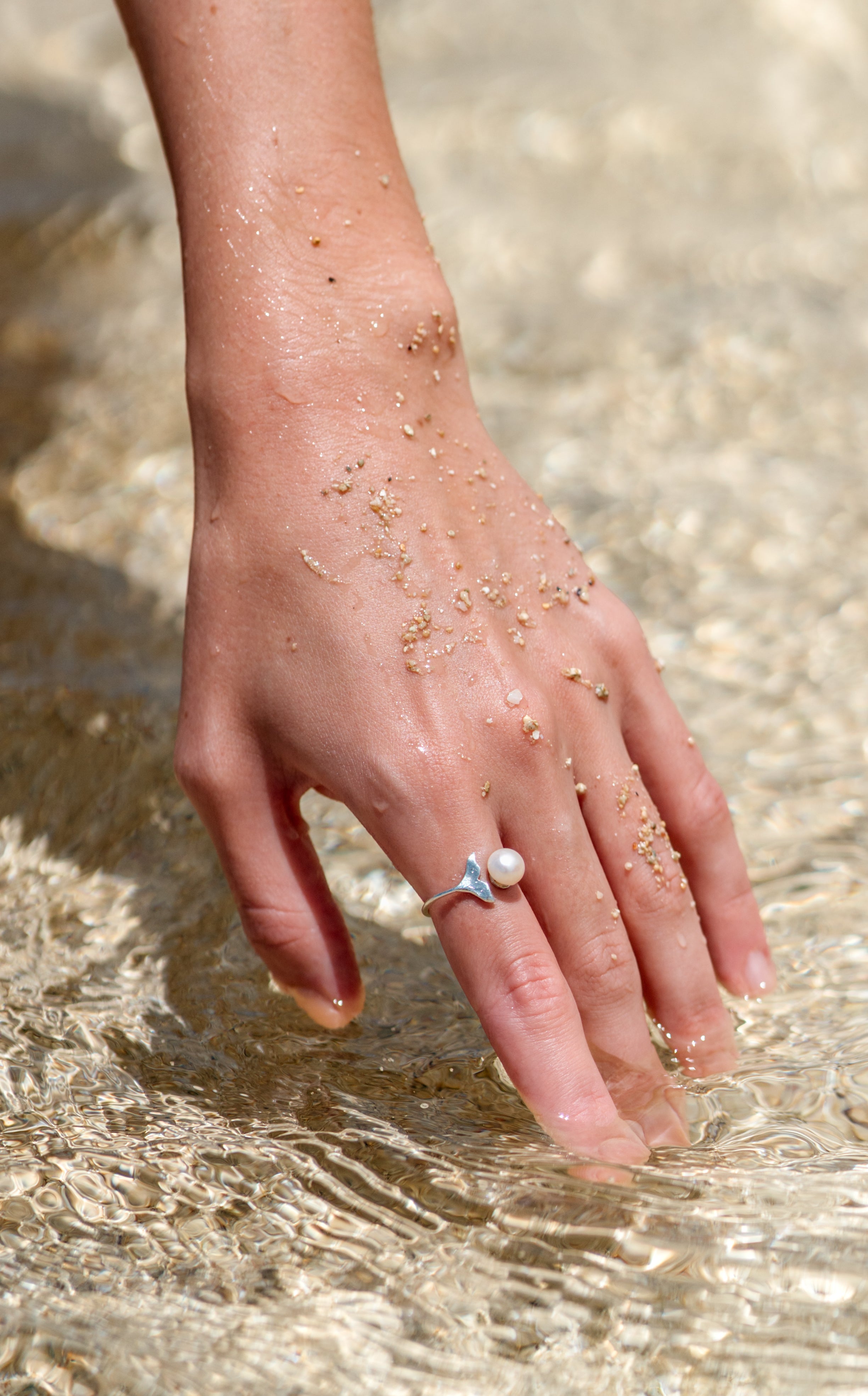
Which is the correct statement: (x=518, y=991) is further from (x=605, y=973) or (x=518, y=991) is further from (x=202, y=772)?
(x=202, y=772)

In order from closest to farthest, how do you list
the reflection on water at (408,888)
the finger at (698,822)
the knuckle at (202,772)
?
1. the reflection on water at (408,888)
2. the knuckle at (202,772)
3. the finger at (698,822)

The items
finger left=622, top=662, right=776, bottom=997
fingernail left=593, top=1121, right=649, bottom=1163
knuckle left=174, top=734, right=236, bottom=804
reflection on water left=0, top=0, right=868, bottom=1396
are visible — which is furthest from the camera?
finger left=622, top=662, right=776, bottom=997

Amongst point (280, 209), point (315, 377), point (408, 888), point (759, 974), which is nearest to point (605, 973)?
point (759, 974)

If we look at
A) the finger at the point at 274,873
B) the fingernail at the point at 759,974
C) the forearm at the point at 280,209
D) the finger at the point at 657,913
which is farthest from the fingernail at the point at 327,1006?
the forearm at the point at 280,209

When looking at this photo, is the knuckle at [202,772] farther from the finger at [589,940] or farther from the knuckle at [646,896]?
the knuckle at [646,896]

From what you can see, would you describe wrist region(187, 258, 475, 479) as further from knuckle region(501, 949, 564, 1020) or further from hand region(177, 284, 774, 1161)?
knuckle region(501, 949, 564, 1020)

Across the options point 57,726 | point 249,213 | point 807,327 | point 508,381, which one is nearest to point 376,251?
point 249,213

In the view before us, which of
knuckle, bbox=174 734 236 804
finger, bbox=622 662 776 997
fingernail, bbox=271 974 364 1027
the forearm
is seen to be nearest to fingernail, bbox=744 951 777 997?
finger, bbox=622 662 776 997
